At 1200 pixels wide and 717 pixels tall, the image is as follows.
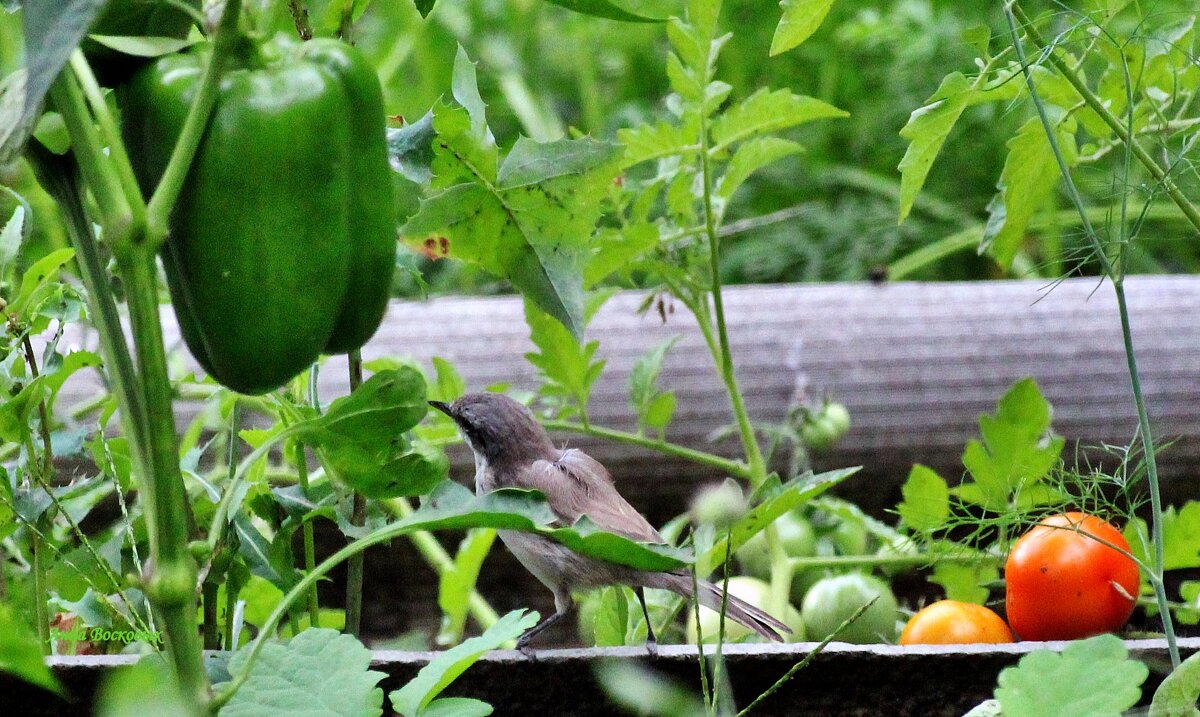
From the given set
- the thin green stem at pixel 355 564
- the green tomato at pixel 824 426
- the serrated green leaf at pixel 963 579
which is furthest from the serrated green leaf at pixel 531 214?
the green tomato at pixel 824 426

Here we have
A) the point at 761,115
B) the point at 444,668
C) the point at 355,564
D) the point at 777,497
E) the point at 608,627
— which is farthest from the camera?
the point at 761,115

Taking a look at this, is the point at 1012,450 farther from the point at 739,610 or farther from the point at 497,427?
the point at 497,427

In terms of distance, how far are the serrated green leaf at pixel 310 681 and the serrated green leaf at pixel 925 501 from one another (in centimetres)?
65

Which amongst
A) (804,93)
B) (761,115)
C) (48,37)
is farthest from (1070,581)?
(804,93)

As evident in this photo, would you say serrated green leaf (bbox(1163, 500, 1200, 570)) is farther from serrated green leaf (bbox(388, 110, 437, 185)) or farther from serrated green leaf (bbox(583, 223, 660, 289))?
serrated green leaf (bbox(388, 110, 437, 185))

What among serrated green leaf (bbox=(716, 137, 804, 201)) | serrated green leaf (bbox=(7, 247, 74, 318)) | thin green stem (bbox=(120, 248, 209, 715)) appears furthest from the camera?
serrated green leaf (bbox=(716, 137, 804, 201))

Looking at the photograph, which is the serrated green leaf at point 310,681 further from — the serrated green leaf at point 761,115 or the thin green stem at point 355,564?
the serrated green leaf at point 761,115

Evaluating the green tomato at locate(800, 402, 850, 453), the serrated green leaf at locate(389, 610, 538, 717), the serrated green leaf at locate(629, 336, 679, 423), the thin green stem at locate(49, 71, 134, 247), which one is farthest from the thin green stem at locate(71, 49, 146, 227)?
the green tomato at locate(800, 402, 850, 453)

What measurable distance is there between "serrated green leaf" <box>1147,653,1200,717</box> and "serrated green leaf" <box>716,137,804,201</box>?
746mm

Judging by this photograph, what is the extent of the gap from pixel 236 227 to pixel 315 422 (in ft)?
0.53

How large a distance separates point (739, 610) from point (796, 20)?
614 millimetres

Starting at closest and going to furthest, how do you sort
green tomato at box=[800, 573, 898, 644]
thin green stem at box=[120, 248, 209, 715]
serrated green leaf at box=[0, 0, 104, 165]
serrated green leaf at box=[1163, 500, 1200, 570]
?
serrated green leaf at box=[0, 0, 104, 165] < thin green stem at box=[120, 248, 209, 715] < serrated green leaf at box=[1163, 500, 1200, 570] < green tomato at box=[800, 573, 898, 644]

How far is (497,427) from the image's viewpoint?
1.66m

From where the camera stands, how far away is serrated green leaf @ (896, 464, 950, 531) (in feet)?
4.16
